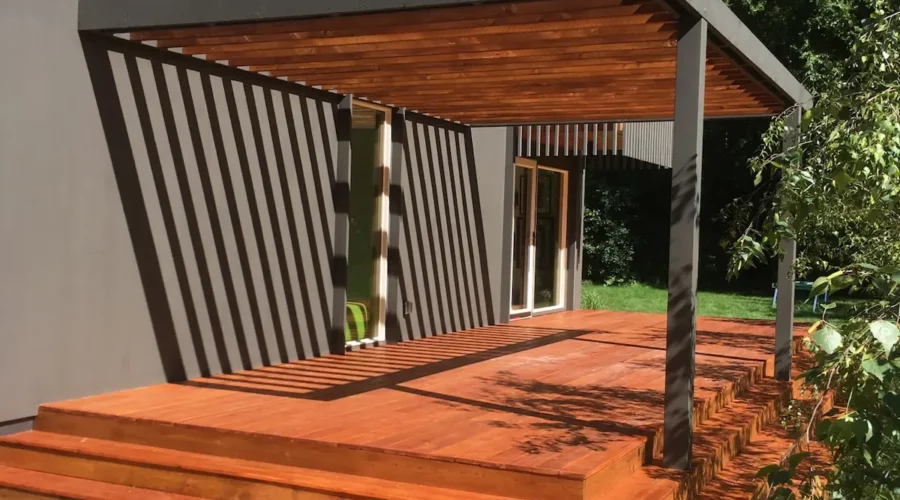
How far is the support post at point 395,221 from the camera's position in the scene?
838cm

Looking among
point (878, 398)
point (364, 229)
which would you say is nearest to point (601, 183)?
point (364, 229)

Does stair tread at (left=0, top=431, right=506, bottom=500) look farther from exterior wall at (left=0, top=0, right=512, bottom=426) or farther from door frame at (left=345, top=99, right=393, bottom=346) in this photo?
door frame at (left=345, top=99, right=393, bottom=346)

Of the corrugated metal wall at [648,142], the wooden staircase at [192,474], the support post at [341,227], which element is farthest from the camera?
the corrugated metal wall at [648,142]

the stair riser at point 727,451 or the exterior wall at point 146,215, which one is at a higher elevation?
the exterior wall at point 146,215

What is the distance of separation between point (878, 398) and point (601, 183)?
18.9 m

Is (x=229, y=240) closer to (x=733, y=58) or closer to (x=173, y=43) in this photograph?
(x=173, y=43)

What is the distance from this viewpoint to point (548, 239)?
12219mm

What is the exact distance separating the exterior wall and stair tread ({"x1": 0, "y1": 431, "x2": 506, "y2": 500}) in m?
0.40

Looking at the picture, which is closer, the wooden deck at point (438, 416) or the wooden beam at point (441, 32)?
the wooden deck at point (438, 416)

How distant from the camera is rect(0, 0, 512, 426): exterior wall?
4.91m

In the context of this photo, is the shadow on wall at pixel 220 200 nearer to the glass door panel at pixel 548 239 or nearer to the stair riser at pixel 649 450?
the stair riser at pixel 649 450

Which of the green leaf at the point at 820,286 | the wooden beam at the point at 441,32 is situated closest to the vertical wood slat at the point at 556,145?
the wooden beam at the point at 441,32

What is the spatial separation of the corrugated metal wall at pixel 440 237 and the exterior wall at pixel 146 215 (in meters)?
1.31

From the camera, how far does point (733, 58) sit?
563 centimetres
